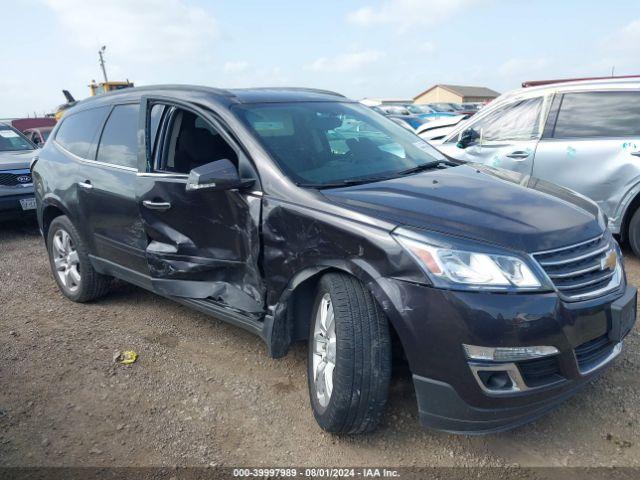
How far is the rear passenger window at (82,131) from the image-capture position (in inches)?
172

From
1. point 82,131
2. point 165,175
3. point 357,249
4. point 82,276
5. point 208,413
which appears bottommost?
point 208,413

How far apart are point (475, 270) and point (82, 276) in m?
3.52

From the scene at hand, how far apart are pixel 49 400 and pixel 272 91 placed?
2.44 metres

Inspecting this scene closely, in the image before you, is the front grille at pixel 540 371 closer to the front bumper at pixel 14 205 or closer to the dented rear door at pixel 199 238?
the dented rear door at pixel 199 238

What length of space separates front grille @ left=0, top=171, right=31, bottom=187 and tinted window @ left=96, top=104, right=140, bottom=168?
4079 millimetres

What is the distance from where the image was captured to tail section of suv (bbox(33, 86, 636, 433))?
230 centimetres

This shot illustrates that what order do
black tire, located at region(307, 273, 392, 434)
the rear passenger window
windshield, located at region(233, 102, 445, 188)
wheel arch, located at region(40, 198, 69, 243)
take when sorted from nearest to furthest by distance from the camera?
black tire, located at region(307, 273, 392, 434) → windshield, located at region(233, 102, 445, 188) → the rear passenger window → wheel arch, located at region(40, 198, 69, 243)

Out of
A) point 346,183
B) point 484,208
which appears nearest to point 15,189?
point 346,183

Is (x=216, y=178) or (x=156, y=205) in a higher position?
(x=216, y=178)

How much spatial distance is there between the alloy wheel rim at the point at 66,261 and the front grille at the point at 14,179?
3.26m

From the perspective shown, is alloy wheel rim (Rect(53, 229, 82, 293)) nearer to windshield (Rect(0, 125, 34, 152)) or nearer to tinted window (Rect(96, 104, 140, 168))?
tinted window (Rect(96, 104, 140, 168))

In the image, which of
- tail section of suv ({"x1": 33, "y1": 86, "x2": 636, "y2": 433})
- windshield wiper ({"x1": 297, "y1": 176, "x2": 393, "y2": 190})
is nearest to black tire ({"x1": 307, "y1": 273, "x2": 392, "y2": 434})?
tail section of suv ({"x1": 33, "y1": 86, "x2": 636, "y2": 433})

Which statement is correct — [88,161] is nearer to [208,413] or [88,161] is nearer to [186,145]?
[186,145]

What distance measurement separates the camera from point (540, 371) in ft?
7.68
